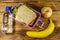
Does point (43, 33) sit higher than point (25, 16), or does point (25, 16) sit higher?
point (25, 16)

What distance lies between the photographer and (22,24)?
1094mm

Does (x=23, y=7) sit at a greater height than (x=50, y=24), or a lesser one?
greater

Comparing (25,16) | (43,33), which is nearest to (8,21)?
(25,16)

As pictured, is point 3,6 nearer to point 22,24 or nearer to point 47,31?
point 22,24

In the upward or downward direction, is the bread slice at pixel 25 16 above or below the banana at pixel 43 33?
above

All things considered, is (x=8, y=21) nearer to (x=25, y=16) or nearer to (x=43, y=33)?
(x=25, y=16)

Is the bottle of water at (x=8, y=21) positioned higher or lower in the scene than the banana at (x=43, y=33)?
higher

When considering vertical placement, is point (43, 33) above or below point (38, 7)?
below

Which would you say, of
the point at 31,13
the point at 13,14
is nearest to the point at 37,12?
the point at 31,13

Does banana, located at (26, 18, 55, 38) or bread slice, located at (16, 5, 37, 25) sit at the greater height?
bread slice, located at (16, 5, 37, 25)

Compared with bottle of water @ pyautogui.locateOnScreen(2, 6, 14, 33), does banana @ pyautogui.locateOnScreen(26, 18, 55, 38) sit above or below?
below

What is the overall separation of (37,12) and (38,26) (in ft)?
0.32

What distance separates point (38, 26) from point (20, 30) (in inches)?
5.0

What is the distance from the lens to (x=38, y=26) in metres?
1.09
